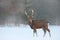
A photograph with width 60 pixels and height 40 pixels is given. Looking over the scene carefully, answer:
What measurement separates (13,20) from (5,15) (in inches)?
4.4

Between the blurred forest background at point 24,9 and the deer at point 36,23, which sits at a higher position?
the blurred forest background at point 24,9

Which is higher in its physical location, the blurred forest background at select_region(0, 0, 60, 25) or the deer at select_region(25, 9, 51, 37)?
the blurred forest background at select_region(0, 0, 60, 25)

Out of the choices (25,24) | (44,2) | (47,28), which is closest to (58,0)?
(44,2)

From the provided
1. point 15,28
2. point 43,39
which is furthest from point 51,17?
point 15,28

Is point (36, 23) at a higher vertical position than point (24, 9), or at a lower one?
lower

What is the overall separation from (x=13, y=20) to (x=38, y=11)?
1.03 feet

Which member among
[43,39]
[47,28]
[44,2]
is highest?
[44,2]

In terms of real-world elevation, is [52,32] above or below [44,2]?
below

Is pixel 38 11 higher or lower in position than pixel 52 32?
higher

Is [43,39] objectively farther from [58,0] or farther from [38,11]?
[58,0]

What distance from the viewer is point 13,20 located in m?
1.97

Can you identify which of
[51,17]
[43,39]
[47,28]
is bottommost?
[43,39]

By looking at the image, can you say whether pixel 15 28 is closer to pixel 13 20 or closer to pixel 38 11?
pixel 13 20

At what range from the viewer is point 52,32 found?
196cm
